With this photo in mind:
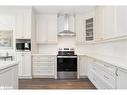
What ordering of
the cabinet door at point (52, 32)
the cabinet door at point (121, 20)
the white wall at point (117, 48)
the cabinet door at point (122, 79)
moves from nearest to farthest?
the cabinet door at point (122, 79) < the cabinet door at point (121, 20) < the white wall at point (117, 48) < the cabinet door at point (52, 32)

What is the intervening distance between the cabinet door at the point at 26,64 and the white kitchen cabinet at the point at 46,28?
0.95 meters

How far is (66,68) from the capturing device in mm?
5258

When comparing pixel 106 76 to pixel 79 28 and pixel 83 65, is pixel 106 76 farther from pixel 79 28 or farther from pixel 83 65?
pixel 79 28

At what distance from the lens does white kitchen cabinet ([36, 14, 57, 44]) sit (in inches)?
229

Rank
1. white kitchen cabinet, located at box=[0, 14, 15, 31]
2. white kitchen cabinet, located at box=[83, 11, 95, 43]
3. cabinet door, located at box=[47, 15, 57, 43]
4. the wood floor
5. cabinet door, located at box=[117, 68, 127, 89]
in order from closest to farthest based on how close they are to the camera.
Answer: cabinet door, located at box=[117, 68, 127, 89] → the wood floor → white kitchen cabinet, located at box=[0, 14, 15, 31] → white kitchen cabinet, located at box=[83, 11, 95, 43] → cabinet door, located at box=[47, 15, 57, 43]

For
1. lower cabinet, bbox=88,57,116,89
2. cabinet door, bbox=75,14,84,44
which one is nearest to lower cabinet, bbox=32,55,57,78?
cabinet door, bbox=75,14,84,44

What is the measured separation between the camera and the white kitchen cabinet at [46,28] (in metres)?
5.82

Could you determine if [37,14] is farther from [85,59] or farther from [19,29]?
[85,59]

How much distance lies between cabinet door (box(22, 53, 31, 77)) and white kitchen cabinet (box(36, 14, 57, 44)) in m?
0.95

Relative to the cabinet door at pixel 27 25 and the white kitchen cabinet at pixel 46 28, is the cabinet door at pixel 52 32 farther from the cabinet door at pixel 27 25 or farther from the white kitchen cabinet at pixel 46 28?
the cabinet door at pixel 27 25

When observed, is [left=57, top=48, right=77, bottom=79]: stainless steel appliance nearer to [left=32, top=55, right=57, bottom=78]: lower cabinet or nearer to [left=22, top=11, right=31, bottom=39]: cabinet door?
[left=32, top=55, right=57, bottom=78]: lower cabinet

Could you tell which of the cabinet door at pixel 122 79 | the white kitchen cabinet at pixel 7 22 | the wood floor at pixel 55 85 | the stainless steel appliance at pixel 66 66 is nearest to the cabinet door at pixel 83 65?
the stainless steel appliance at pixel 66 66

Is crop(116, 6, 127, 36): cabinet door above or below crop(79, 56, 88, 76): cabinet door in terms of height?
above
